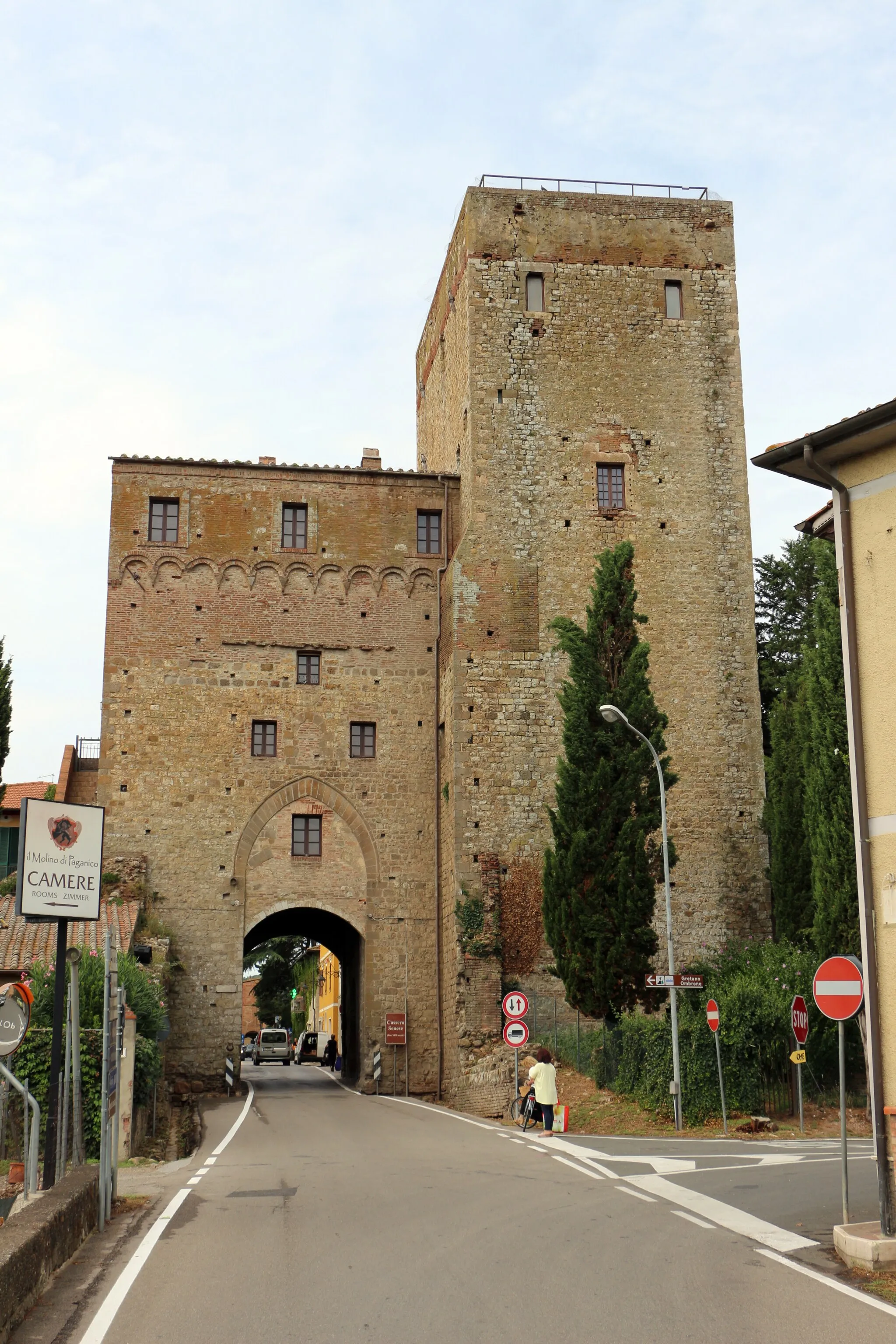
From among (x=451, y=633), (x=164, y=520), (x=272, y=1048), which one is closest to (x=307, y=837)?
(x=451, y=633)

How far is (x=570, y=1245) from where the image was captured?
1013cm

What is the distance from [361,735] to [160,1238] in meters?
22.1

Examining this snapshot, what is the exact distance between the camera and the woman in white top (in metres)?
20.0

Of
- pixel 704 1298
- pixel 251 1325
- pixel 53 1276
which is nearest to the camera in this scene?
pixel 251 1325

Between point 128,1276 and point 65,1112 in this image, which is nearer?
point 128,1276

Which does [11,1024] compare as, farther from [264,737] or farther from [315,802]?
[264,737]

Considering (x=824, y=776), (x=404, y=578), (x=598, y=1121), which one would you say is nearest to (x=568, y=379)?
(x=404, y=578)

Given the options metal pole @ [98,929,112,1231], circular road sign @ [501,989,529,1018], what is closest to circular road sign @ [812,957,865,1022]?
metal pole @ [98,929,112,1231]

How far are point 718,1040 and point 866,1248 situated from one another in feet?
40.3

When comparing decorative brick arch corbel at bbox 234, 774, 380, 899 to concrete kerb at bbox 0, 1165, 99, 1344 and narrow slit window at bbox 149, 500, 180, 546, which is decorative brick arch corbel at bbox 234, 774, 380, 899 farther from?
concrete kerb at bbox 0, 1165, 99, 1344

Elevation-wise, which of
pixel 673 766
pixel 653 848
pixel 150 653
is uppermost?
pixel 150 653

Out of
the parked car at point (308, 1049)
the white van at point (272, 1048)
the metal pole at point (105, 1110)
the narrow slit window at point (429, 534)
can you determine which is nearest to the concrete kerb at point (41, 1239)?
the metal pole at point (105, 1110)

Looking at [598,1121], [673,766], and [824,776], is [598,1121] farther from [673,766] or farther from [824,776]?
[673,766]

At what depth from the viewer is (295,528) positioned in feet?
109
